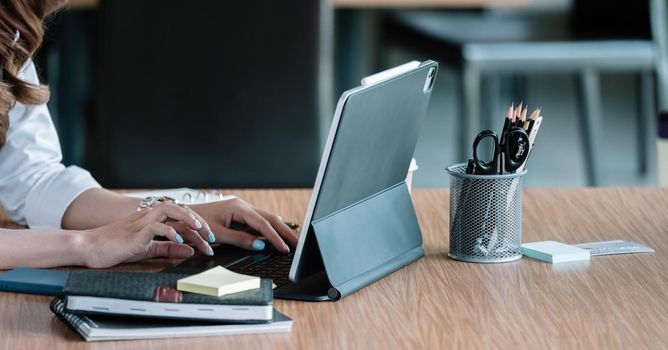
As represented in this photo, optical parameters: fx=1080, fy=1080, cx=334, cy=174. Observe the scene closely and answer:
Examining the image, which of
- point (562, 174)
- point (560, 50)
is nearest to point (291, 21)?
→ point (560, 50)

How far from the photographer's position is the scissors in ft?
3.90

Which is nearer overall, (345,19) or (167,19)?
(167,19)

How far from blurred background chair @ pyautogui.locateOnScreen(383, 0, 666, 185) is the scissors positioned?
2354mm

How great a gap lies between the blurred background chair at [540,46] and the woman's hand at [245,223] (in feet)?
7.51

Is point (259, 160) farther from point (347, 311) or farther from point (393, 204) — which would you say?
point (347, 311)

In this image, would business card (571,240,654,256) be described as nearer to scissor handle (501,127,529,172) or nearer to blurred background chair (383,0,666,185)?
scissor handle (501,127,529,172)

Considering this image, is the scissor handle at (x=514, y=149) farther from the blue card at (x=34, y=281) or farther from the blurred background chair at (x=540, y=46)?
the blurred background chair at (x=540, y=46)

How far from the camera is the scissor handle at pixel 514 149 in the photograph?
119cm

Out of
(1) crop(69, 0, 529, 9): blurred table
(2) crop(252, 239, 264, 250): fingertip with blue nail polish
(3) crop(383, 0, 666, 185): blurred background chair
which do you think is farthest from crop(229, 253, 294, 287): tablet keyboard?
(3) crop(383, 0, 666, 185): blurred background chair

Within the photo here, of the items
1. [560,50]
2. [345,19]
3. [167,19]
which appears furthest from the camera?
[345,19]

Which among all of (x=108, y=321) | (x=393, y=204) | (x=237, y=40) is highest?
(x=237, y=40)

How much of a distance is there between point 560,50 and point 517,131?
2519mm

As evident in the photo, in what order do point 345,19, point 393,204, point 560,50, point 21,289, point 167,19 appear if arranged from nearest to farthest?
point 21,289 → point 393,204 → point 167,19 → point 560,50 → point 345,19

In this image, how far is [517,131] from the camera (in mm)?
1179
